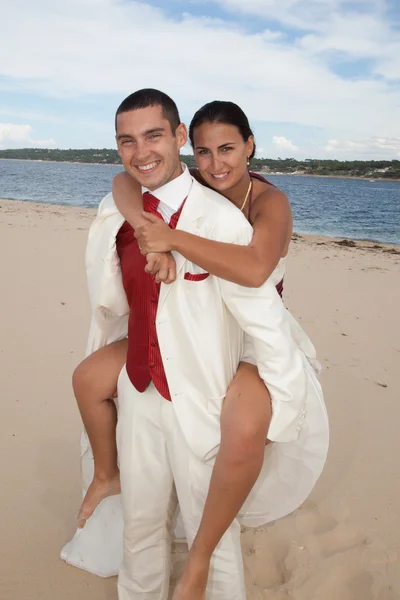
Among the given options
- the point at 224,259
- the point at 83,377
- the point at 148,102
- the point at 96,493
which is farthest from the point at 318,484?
the point at 148,102

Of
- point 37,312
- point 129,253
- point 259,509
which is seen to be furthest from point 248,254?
point 37,312

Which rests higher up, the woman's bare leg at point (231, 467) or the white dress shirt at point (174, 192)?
Answer: the white dress shirt at point (174, 192)

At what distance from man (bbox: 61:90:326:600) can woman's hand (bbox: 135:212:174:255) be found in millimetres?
112

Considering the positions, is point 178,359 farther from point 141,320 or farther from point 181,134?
point 181,134

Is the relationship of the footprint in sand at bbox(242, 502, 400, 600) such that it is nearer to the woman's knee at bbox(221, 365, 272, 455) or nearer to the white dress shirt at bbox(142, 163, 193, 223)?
the woman's knee at bbox(221, 365, 272, 455)

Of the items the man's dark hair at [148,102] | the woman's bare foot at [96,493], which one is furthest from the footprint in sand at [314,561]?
the man's dark hair at [148,102]

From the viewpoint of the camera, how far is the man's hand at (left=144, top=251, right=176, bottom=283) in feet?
6.19

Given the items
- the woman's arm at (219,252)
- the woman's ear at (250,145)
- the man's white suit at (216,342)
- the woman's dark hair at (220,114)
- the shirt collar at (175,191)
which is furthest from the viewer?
the woman's ear at (250,145)

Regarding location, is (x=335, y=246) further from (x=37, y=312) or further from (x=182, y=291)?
(x=182, y=291)

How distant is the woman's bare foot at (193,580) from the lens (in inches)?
77.4

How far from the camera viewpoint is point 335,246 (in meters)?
12.6

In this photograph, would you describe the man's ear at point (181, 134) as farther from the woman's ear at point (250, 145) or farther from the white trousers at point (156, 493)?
the white trousers at point (156, 493)

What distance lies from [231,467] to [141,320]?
65 centimetres

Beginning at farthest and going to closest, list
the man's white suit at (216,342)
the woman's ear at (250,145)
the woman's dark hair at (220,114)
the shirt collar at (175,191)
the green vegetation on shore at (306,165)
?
the green vegetation on shore at (306,165) → the woman's ear at (250,145) → the woman's dark hair at (220,114) → the shirt collar at (175,191) → the man's white suit at (216,342)
